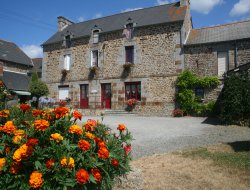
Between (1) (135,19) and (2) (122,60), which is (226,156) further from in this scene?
(1) (135,19)

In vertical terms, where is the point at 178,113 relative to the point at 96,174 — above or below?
below

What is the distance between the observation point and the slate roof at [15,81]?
22.7 metres

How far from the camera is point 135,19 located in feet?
62.2

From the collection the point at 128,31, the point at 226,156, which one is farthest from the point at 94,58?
the point at 226,156

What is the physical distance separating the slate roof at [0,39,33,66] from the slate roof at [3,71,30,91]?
1576 millimetres

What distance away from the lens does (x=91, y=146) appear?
107 inches

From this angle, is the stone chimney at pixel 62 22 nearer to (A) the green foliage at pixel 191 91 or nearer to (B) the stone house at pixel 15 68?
(B) the stone house at pixel 15 68

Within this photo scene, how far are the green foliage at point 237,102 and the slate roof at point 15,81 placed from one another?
61.4ft

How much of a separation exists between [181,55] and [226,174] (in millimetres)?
12594

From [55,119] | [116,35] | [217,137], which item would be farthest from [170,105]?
[55,119]

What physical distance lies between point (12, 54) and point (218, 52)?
71.0ft

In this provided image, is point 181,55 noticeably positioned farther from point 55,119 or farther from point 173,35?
point 55,119

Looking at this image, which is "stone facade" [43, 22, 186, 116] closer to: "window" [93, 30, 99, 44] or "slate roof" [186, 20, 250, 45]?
"window" [93, 30, 99, 44]

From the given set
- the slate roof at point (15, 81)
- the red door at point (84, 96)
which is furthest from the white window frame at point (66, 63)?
the slate roof at point (15, 81)
